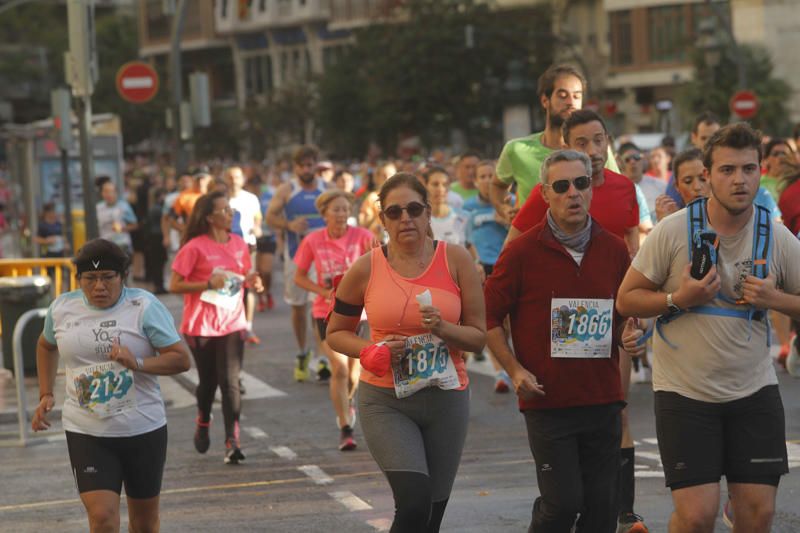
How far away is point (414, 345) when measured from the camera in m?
6.28

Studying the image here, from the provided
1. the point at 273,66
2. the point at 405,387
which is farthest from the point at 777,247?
the point at 273,66

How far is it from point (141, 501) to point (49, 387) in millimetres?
756

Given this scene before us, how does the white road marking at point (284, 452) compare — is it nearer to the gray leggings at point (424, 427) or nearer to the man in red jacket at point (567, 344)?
the gray leggings at point (424, 427)

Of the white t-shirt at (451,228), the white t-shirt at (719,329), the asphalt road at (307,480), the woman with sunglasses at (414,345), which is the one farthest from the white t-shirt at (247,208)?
the white t-shirt at (719,329)

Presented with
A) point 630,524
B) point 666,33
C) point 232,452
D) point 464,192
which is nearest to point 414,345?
point 630,524

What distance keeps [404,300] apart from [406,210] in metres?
0.35

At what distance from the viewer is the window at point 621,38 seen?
6169 centimetres

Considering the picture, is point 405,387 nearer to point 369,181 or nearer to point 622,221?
point 622,221

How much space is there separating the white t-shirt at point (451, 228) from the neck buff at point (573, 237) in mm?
7313

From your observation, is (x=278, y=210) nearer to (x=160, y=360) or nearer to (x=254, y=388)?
(x=254, y=388)

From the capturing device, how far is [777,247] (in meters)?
5.85

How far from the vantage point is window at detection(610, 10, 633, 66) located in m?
61.7

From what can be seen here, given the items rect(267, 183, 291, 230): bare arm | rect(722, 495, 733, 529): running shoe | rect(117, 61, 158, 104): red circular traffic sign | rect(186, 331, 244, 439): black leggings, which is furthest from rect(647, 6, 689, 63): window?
rect(722, 495, 733, 529): running shoe

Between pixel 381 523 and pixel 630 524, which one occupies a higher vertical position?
pixel 630 524
